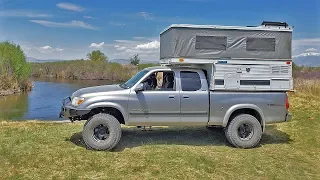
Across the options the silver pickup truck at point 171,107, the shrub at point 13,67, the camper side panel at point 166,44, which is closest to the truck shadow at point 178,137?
the silver pickup truck at point 171,107

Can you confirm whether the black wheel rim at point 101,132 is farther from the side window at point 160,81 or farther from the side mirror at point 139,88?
the side window at point 160,81

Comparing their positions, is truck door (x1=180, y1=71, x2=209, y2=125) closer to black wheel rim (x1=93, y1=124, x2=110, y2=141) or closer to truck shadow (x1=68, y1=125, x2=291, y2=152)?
truck shadow (x1=68, y1=125, x2=291, y2=152)

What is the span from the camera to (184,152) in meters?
6.95

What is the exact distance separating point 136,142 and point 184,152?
129 centimetres

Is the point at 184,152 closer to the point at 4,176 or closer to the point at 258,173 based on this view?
the point at 258,173

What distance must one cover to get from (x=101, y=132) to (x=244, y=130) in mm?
3309

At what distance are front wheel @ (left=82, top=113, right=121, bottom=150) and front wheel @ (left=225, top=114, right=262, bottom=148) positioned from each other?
2611mm

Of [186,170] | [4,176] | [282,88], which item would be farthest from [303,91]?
[4,176]

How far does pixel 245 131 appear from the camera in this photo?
304 inches

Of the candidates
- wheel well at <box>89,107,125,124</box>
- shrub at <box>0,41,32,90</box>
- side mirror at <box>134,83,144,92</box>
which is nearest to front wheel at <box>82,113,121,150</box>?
wheel well at <box>89,107,125,124</box>

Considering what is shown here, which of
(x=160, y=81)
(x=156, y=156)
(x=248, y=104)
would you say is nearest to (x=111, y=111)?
(x=160, y=81)

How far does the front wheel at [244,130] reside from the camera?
7562 millimetres

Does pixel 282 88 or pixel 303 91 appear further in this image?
pixel 303 91

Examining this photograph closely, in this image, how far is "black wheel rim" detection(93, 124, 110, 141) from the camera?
7.02m
